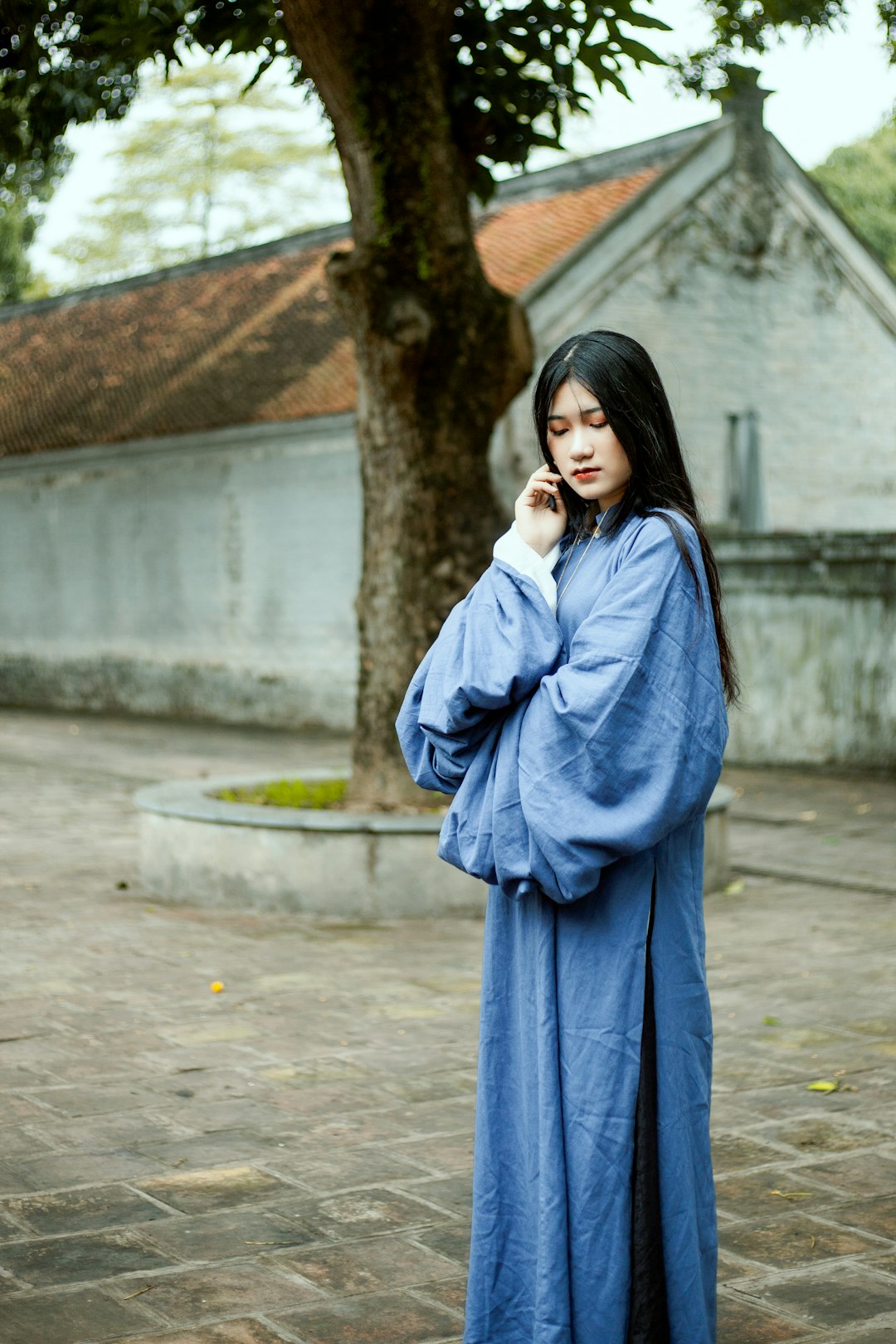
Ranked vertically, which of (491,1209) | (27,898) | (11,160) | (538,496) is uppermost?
(11,160)

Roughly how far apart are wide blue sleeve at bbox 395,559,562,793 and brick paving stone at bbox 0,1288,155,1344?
52.1 inches

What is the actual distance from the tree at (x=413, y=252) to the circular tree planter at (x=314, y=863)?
698 mm

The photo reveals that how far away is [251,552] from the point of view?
727 inches

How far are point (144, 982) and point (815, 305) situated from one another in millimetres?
15044

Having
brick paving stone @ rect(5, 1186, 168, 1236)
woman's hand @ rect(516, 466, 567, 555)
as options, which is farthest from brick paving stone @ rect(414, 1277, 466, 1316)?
woman's hand @ rect(516, 466, 567, 555)

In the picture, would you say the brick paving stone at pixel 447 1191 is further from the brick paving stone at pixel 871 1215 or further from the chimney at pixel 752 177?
the chimney at pixel 752 177

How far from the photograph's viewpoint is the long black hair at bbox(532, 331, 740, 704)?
2645 millimetres

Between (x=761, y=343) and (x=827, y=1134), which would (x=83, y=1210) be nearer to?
(x=827, y=1134)

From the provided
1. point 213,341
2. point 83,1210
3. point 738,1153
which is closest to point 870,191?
point 213,341

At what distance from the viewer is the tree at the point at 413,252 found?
303 inches

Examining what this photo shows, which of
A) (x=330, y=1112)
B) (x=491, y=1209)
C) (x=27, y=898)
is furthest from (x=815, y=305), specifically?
(x=491, y=1209)

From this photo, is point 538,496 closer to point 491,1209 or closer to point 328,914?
point 491,1209

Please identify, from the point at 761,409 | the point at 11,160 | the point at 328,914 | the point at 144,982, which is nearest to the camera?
the point at 144,982

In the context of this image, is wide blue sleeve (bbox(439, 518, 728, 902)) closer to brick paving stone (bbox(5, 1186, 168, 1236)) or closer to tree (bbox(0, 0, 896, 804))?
brick paving stone (bbox(5, 1186, 168, 1236))
